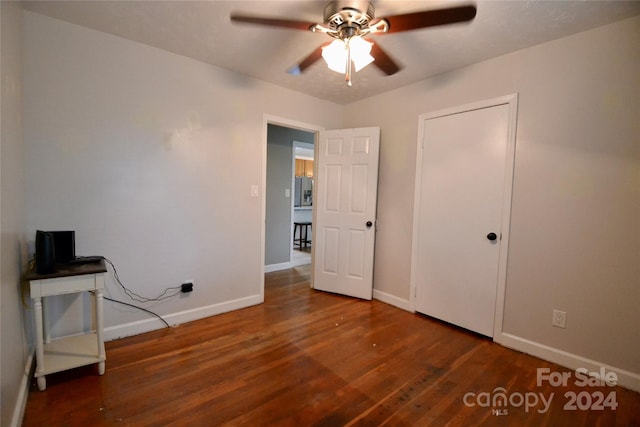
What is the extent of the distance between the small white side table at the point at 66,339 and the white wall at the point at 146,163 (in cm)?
25

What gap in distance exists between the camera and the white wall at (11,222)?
4.40ft

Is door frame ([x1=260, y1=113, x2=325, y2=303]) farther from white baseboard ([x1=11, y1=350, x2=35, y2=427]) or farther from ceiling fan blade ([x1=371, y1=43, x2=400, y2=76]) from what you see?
white baseboard ([x1=11, y1=350, x2=35, y2=427])

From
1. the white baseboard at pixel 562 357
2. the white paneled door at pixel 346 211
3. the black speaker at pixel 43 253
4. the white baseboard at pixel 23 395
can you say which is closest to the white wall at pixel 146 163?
the white baseboard at pixel 23 395

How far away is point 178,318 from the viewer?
8.67ft

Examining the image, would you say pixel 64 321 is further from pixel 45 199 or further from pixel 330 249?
pixel 330 249

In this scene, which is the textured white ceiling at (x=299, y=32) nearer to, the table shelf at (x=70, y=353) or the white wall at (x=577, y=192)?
the white wall at (x=577, y=192)

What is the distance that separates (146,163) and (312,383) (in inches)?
85.7

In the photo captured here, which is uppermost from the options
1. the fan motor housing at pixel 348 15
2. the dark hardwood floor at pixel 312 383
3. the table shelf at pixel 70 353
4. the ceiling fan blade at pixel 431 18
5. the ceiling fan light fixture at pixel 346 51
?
the fan motor housing at pixel 348 15

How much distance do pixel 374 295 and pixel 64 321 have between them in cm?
288

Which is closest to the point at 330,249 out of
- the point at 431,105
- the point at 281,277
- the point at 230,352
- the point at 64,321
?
the point at 281,277

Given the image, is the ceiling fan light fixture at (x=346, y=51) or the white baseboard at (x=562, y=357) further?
the white baseboard at (x=562, y=357)

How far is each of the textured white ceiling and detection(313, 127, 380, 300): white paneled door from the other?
0.83m

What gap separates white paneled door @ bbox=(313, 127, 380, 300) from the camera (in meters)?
3.30

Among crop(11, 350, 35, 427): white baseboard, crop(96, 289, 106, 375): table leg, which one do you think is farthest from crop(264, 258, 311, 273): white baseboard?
crop(11, 350, 35, 427): white baseboard
